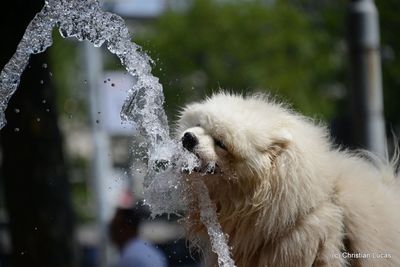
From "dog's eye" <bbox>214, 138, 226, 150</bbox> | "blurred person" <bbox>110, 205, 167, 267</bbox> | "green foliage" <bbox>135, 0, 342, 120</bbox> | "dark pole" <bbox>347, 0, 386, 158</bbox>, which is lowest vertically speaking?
"green foliage" <bbox>135, 0, 342, 120</bbox>

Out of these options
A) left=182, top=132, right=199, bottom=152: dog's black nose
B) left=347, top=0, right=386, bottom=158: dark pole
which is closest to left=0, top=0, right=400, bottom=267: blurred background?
left=347, top=0, right=386, bottom=158: dark pole

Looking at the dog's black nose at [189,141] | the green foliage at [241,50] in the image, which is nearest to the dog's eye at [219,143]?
the dog's black nose at [189,141]

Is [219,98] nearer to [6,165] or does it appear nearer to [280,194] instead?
[280,194]

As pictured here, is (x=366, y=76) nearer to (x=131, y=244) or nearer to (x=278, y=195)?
(x=131, y=244)

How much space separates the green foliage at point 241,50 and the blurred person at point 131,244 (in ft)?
55.9

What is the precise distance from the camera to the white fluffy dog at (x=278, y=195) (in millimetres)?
4645

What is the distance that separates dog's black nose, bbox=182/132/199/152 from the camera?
180 inches

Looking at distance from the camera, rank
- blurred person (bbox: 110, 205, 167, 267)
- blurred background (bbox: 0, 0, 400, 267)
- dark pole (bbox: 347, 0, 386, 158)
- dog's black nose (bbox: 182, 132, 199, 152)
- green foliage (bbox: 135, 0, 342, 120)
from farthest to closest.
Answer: green foliage (bbox: 135, 0, 342, 120), blurred background (bbox: 0, 0, 400, 267), blurred person (bbox: 110, 205, 167, 267), dark pole (bbox: 347, 0, 386, 158), dog's black nose (bbox: 182, 132, 199, 152)

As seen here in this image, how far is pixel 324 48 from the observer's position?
66.6 ft

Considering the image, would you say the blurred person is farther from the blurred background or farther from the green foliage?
the green foliage

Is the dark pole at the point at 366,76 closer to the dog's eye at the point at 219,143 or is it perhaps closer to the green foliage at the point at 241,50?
the dog's eye at the point at 219,143

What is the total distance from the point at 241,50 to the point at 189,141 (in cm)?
2601

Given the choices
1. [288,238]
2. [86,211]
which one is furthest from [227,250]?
[86,211]

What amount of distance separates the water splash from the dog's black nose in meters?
0.04
